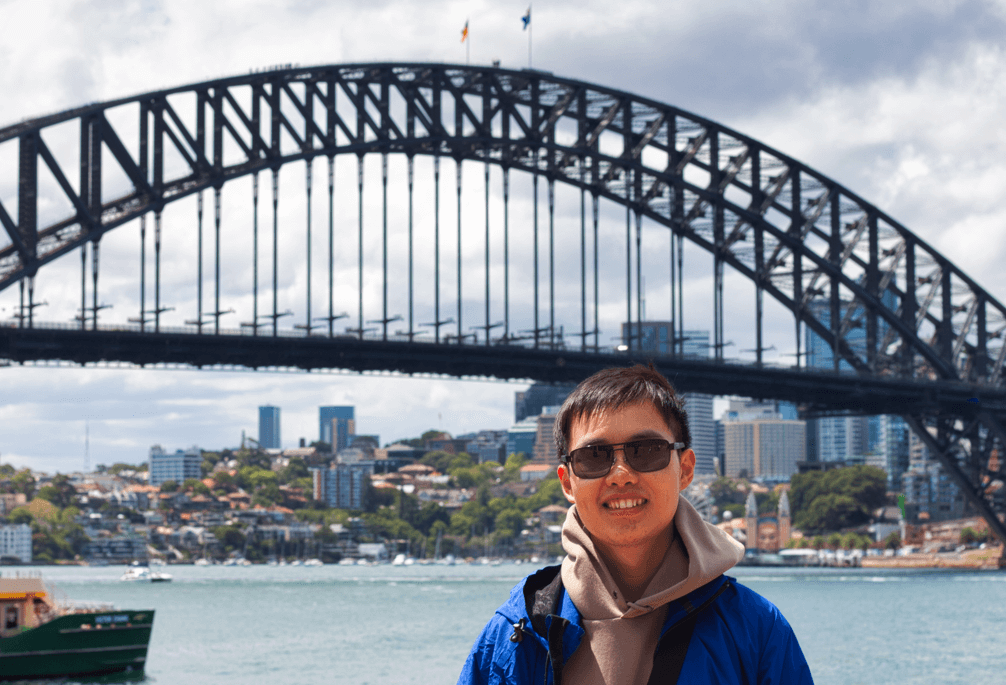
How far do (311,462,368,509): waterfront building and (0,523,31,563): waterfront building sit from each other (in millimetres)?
37965

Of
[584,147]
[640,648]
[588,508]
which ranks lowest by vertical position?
[640,648]

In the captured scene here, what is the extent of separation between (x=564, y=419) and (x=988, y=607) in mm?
50412

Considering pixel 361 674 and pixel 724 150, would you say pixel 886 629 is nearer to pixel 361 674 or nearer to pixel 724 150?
pixel 361 674

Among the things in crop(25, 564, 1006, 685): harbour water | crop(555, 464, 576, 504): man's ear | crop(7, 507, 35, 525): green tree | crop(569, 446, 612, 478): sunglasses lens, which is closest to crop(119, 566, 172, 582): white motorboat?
crop(25, 564, 1006, 685): harbour water

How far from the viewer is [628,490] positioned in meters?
2.66

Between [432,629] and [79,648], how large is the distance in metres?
15.2

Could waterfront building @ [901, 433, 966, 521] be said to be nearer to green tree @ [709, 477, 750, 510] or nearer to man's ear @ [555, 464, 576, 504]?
green tree @ [709, 477, 750, 510]

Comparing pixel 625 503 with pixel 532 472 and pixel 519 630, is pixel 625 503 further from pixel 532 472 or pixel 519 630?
pixel 532 472

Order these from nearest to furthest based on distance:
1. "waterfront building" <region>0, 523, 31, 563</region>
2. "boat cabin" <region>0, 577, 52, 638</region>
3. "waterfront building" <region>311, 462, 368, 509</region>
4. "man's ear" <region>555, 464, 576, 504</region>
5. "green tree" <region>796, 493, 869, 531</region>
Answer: "man's ear" <region>555, 464, 576, 504</region>
"boat cabin" <region>0, 577, 52, 638</region>
"green tree" <region>796, 493, 869, 531</region>
"waterfront building" <region>0, 523, 31, 563</region>
"waterfront building" <region>311, 462, 368, 509</region>

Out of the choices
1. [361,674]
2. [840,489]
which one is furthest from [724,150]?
[840,489]

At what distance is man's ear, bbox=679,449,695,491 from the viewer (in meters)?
2.78

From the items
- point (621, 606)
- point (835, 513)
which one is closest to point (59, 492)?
point (835, 513)

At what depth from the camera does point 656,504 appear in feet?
8.80

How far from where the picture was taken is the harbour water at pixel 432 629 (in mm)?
30984
